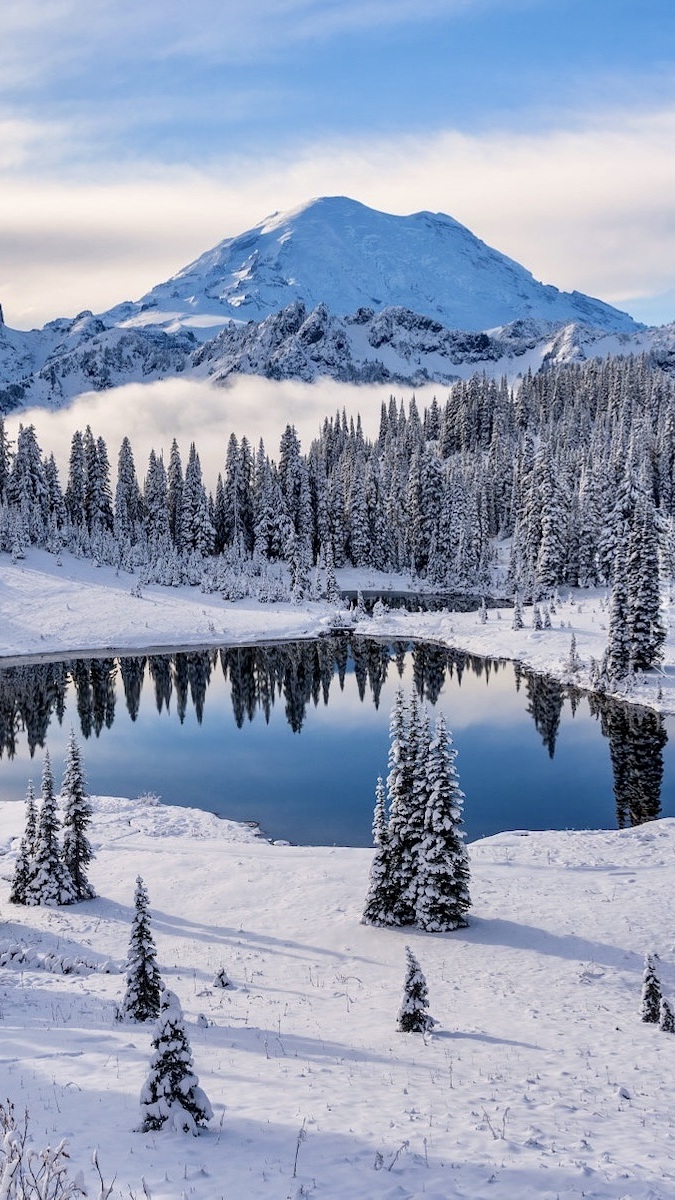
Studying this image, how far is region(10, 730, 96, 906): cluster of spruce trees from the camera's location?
22875 millimetres

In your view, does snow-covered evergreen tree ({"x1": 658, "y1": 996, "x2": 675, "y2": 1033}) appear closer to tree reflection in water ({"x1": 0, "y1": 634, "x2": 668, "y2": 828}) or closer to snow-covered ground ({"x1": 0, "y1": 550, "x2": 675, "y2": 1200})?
snow-covered ground ({"x1": 0, "y1": 550, "x2": 675, "y2": 1200})

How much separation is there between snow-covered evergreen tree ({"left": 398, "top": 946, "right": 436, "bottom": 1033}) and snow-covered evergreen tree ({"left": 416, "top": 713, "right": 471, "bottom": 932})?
6146 millimetres

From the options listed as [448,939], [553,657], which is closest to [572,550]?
[553,657]

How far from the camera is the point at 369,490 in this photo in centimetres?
11719

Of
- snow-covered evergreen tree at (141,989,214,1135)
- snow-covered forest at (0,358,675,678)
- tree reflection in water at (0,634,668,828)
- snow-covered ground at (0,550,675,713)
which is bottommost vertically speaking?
tree reflection in water at (0,634,668,828)

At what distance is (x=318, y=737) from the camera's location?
4641 centimetres

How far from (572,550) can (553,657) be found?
33.6 metres

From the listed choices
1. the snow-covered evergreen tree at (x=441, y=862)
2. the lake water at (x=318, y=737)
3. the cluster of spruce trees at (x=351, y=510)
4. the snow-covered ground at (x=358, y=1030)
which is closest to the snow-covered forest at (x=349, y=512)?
the cluster of spruce trees at (x=351, y=510)

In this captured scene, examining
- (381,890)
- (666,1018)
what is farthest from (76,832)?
(666,1018)

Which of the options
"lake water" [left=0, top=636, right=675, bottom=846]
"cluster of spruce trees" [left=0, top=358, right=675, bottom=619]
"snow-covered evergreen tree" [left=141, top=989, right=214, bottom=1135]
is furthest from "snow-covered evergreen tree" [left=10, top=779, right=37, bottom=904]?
"cluster of spruce trees" [left=0, top=358, right=675, bottom=619]

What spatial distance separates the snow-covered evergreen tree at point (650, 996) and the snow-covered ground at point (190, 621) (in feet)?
145

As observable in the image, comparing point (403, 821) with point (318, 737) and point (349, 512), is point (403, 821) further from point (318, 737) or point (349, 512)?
point (349, 512)

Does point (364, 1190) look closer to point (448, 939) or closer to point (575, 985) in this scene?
point (575, 985)

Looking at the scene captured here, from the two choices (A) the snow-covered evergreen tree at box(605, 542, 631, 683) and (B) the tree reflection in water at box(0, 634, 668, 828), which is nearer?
(B) the tree reflection in water at box(0, 634, 668, 828)
